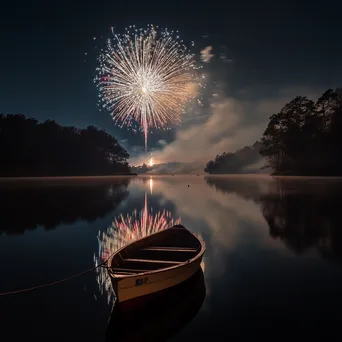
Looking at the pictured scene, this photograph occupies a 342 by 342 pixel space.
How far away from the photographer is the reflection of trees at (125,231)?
47.7 ft

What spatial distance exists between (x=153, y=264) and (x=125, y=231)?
13.6 meters

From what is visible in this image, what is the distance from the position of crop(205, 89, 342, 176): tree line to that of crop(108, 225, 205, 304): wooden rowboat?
337 ft

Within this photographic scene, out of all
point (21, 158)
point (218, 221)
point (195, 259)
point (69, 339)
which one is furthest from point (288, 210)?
point (21, 158)

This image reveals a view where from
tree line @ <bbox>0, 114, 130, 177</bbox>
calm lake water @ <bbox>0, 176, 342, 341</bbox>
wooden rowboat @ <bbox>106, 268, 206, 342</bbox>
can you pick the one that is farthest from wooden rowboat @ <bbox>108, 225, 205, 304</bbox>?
tree line @ <bbox>0, 114, 130, 177</bbox>

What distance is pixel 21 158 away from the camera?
150 m

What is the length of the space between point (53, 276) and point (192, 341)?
377 inches

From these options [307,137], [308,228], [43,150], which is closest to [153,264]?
[308,228]

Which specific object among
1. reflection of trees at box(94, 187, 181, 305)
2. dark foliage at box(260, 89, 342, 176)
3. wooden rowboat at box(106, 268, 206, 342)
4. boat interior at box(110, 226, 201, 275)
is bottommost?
reflection of trees at box(94, 187, 181, 305)

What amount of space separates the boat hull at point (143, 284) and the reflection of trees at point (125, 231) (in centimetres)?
230

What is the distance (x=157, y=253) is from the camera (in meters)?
15.4

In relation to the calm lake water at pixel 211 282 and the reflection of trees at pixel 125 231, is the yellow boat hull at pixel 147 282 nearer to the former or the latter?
the calm lake water at pixel 211 282

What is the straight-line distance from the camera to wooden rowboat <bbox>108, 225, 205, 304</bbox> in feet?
31.7

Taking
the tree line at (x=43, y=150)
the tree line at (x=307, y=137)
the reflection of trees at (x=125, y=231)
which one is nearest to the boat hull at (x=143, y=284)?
the reflection of trees at (x=125, y=231)

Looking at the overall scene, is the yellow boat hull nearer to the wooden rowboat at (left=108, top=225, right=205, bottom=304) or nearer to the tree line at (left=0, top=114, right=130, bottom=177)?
the wooden rowboat at (left=108, top=225, right=205, bottom=304)
